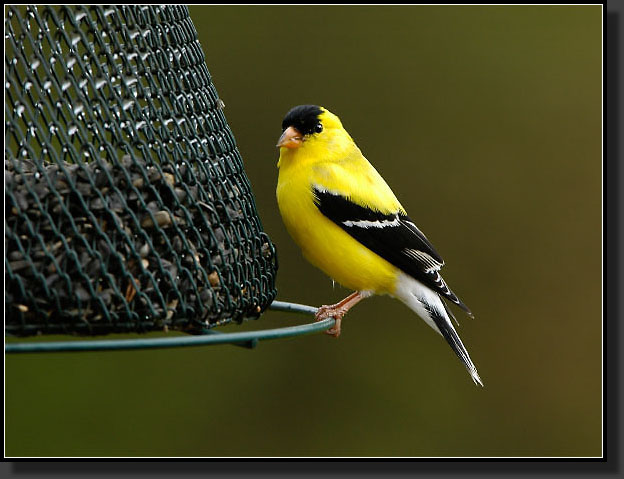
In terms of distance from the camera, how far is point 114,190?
2760 mm

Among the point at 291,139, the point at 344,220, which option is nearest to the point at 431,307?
the point at 344,220

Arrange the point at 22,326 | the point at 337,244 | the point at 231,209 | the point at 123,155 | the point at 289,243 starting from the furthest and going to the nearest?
the point at 289,243, the point at 337,244, the point at 231,209, the point at 123,155, the point at 22,326

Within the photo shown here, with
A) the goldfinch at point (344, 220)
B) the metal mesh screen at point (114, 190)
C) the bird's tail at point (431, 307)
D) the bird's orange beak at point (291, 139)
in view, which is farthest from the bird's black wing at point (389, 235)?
the metal mesh screen at point (114, 190)

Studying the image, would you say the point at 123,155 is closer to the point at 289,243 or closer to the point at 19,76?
the point at 19,76

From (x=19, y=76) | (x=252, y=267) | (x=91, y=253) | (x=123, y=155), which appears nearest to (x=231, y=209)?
(x=252, y=267)

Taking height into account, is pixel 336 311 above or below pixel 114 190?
below

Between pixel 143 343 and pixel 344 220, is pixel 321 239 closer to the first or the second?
pixel 344 220

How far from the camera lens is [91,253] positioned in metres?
2.67

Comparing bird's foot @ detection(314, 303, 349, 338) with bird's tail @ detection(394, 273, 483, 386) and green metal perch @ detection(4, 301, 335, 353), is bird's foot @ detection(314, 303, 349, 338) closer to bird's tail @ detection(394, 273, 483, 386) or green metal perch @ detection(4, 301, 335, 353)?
bird's tail @ detection(394, 273, 483, 386)

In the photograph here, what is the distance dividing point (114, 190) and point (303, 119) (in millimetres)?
1331

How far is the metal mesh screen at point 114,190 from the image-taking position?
265 cm

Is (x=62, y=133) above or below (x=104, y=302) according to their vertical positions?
above

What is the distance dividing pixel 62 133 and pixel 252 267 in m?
0.85

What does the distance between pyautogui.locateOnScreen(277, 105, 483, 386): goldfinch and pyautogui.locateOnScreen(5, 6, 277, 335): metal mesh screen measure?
2.01ft
